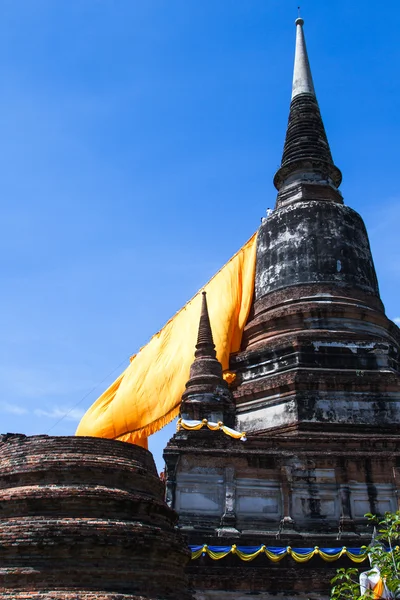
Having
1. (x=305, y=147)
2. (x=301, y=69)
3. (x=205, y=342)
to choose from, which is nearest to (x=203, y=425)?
(x=205, y=342)

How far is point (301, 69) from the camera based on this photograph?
30.3 metres

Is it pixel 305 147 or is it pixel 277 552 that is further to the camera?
pixel 305 147

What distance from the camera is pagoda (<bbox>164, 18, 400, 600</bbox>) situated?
14781 millimetres

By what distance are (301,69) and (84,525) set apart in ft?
85.0

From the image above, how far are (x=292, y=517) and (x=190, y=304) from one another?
1210 centimetres

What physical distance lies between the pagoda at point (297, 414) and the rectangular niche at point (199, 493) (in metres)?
0.02

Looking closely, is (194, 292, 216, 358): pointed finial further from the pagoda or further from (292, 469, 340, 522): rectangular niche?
(292, 469, 340, 522): rectangular niche

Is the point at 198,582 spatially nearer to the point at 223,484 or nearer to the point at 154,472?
the point at 223,484

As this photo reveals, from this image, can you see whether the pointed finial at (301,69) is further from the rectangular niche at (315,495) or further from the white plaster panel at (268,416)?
the rectangular niche at (315,495)


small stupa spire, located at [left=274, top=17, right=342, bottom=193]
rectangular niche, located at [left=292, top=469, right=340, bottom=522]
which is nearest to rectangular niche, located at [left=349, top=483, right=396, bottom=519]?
rectangular niche, located at [left=292, top=469, right=340, bottom=522]

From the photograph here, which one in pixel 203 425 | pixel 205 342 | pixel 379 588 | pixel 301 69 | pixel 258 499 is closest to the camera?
pixel 379 588

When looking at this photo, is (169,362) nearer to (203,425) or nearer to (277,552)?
(203,425)

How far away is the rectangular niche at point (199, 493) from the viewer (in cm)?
1559

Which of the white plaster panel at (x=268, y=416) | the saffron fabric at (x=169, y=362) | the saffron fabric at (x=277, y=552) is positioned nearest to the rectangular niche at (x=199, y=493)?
the saffron fabric at (x=277, y=552)
